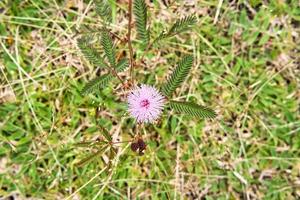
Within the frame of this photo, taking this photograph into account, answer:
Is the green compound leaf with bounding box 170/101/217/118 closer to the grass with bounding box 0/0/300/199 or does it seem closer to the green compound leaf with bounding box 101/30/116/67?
the green compound leaf with bounding box 101/30/116/67

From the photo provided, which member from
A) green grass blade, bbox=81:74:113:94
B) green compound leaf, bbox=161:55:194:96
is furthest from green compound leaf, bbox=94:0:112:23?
green compound leaf, bbox=161:55:194:96

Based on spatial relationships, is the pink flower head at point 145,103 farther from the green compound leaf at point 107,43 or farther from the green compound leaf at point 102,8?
the green compound leaf at point 102,8

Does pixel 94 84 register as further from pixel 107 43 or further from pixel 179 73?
pixel 179 73

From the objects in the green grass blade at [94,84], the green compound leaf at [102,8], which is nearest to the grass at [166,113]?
the green compound leaf at [102,8]

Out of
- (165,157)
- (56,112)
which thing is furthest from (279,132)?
(56,112)

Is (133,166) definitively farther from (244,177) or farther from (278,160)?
(278,160)

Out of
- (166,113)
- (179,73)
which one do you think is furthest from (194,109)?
(166,113)
